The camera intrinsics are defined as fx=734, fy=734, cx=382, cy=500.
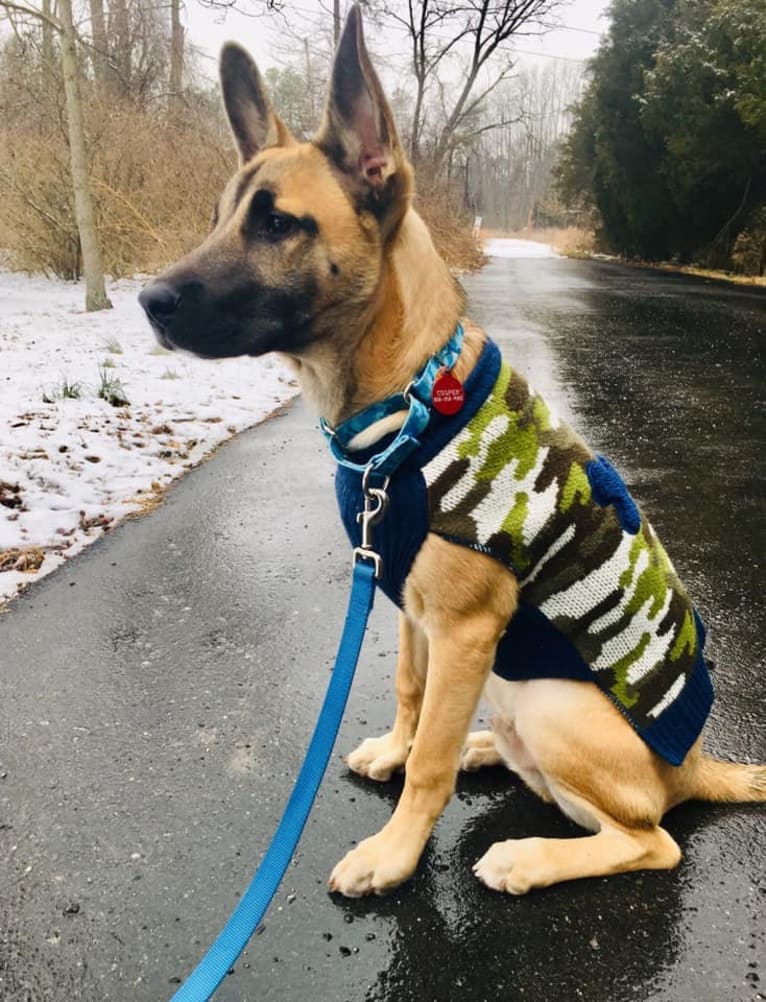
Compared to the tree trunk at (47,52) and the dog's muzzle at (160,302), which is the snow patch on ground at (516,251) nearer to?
the tree trunk at (47,52)

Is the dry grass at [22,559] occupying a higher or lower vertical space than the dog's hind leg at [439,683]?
lower

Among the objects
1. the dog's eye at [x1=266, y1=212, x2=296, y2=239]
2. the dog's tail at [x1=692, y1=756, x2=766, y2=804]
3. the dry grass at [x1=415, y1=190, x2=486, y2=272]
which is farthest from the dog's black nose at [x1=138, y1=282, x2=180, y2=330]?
the dry grass at [x1=415, y1=190, x2=486, y2=272]

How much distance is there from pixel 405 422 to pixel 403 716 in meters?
1.10

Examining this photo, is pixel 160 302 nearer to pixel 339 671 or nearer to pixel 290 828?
pixel 339 671

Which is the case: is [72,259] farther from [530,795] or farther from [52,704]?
[530,795]

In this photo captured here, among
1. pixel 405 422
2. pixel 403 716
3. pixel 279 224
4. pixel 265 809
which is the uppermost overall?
pixel 279 224

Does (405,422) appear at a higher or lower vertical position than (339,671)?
higher

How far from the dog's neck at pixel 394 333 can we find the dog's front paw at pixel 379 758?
1.17 metres

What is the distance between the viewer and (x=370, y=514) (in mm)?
1956

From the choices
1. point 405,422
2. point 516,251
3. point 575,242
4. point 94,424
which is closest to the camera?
point 405,422

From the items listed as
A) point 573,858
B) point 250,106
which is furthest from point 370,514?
point 250,106

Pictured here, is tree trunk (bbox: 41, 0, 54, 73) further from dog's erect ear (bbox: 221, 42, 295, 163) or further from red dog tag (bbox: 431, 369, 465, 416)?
red dog tag (bbox: 431, 369, 465, 416)

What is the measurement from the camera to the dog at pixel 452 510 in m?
1.97

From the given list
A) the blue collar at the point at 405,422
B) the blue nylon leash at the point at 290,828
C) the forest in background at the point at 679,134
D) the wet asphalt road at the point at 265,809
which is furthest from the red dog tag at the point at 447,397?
the forest in background at the point at 679,134
